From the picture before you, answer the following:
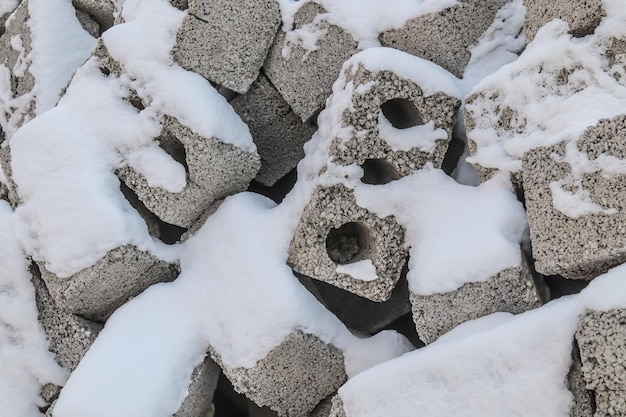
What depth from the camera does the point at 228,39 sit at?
6.00 ft

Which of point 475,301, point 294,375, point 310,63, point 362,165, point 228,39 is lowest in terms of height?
point 294,375

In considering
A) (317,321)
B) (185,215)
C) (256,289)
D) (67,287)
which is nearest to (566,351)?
(317,321)

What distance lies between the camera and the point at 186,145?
68.4 inches

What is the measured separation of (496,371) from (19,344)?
4.78ft

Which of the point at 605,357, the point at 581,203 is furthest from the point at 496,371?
the point at 581,203

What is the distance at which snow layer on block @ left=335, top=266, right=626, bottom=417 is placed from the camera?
1229 millimetres

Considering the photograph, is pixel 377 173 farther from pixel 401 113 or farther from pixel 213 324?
pixel 213 324

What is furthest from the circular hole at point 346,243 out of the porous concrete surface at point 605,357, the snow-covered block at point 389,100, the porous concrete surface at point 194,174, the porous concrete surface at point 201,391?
the porous concrete surface at point 605,357

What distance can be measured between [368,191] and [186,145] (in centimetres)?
55

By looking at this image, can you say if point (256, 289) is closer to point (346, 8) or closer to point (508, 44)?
point (346, 8)

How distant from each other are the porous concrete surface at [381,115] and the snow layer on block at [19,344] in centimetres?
108

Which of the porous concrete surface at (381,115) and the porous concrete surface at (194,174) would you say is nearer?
the porous concrete surface at (381,115)

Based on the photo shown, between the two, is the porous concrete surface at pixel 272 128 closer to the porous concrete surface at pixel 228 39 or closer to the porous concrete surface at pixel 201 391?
the porous concrete surface at pixel 228 39

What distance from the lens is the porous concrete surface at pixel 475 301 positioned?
1467 millimetres
